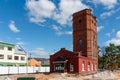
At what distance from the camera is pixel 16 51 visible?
68.2m

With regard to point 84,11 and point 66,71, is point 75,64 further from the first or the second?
point 84,11

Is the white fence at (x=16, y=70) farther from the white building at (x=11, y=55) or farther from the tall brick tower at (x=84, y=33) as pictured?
the tall brick tower at (x=84, y=33)

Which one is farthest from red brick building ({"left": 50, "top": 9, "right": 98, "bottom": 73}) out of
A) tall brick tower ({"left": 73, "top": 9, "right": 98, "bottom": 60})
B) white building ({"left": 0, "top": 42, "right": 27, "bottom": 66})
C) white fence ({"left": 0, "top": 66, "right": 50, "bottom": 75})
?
white building ({"left": 0, "top": 42, "right": 27, "bottom": 66})

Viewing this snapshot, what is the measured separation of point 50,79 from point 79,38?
2566cm

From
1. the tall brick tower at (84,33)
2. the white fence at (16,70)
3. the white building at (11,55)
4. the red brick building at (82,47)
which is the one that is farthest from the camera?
the white building at (11,55)

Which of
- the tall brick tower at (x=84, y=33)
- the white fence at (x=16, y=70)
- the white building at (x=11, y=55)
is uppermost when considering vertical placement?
the tall brick tower at (x=84, y=33)

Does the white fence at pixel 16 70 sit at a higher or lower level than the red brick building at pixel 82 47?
lower

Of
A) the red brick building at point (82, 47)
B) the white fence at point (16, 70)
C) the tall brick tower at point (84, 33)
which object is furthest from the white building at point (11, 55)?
the tall brick tower at point (84, 33)

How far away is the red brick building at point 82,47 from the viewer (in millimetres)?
52094

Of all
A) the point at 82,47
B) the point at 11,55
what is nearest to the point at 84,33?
the point at 82,47

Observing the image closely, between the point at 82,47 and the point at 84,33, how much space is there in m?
3.96

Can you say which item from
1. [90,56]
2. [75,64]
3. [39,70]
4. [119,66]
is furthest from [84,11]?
[119,66]

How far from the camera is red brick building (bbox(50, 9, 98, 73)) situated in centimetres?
5209

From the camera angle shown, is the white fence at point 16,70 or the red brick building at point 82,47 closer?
the white fence at point 16,70
